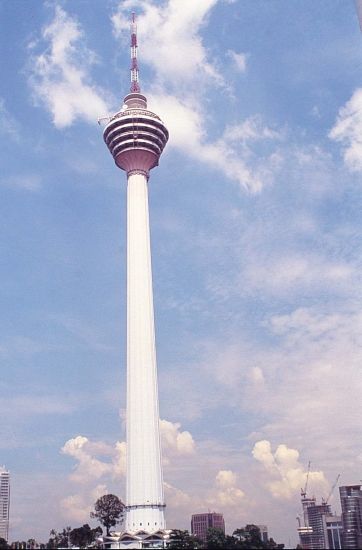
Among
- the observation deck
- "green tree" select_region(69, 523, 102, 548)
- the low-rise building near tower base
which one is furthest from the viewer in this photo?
the observation deck

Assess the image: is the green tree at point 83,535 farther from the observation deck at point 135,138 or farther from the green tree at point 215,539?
the observation deck at point 135,138

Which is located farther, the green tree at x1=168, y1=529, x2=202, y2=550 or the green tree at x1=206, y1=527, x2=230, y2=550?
the green tree at x1=168, y1=529, x2=202, y2=550

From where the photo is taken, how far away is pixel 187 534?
506 feet

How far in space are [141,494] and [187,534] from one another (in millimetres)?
14408

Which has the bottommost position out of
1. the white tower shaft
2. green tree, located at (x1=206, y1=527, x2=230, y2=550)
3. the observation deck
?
green tree, located at (x1=206, y1=527, x2=230, y2=550)

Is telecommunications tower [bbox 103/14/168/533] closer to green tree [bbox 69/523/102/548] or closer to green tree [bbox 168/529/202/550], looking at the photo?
green tree [bbox 168/529/202/550]

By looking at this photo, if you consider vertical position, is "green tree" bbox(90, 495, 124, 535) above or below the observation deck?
below

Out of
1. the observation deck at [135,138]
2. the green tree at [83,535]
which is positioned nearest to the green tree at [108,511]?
the green tree at [83,535]

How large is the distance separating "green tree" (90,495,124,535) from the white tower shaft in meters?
14.4

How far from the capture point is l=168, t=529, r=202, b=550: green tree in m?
142

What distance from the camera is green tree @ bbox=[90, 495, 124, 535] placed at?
169 meters

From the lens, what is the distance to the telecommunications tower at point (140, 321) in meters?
156

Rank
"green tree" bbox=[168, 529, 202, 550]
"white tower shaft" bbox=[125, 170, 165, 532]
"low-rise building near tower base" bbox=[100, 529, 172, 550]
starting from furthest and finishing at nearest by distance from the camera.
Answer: "white tower shaft" bbox=[125, 170, 165, 532] → "low-rise building near tower base" bbox=[100, 529, 172, 550] → "green tree" bbox=[168, 529, 202, 550]

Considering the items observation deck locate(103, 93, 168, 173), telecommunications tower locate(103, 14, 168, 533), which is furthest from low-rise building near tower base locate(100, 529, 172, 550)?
observation deck locate(103, 93, 168, 173)
